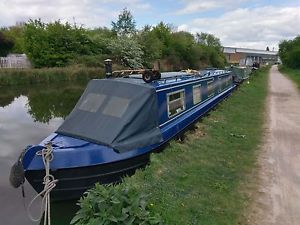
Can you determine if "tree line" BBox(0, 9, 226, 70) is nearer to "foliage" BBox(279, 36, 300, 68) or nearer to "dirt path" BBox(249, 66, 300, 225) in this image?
"foliage" BBox(279, 36, 300, 68)

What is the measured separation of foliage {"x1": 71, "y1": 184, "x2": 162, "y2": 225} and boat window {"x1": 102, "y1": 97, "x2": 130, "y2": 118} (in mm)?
2475

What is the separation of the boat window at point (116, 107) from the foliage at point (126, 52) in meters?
28.6

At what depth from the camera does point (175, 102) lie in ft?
28.2

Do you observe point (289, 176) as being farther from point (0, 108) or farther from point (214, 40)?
point (214, 40)

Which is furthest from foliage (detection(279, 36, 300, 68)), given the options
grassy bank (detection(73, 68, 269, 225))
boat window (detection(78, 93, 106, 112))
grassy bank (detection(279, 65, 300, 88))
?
boat window (detection(78, 93, 106, 112))

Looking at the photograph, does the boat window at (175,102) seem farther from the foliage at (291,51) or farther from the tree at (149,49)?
the foliage at (291,51)

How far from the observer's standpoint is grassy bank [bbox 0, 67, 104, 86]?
86.8 feet

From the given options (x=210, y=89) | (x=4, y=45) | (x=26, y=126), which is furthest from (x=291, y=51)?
(x=26, y=126)

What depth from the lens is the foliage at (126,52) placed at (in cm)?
3500

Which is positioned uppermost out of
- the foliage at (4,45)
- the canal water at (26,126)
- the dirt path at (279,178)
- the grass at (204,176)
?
the foliage at (4,45)

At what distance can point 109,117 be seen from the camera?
20.6 feet

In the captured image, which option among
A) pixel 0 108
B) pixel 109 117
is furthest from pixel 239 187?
pixel 0 108

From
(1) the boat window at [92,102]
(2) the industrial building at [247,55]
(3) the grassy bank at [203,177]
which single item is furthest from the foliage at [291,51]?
(1) the boat window at [92,102]

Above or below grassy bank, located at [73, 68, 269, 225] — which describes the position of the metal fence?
above
